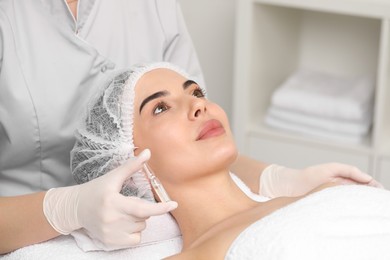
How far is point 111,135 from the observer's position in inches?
65.6

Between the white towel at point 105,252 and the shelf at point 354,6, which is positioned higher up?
the shelf at point 354,6

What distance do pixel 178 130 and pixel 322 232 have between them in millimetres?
369

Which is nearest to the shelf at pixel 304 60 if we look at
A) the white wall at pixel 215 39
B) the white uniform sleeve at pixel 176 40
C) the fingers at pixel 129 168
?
the white wall at pixel 215 39

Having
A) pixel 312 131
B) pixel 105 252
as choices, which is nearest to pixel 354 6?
pixel 312 131

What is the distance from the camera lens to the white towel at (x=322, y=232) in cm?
143

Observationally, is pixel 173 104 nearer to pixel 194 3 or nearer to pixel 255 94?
pixel 255 94

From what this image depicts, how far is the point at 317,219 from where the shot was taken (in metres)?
1.48

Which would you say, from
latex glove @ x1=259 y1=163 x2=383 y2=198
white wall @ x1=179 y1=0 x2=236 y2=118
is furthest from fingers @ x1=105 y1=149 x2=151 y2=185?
white wall @ x1=179 y1=0 x2=236 y2=118

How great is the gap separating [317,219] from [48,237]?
0.56 metres

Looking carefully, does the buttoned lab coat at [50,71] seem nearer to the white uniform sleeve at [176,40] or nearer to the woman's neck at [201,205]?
the white uniform sleeve at [176,40]

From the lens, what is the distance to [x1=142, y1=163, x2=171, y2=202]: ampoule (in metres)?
1.64

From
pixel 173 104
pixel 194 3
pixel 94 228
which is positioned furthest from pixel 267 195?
pixel 194 3

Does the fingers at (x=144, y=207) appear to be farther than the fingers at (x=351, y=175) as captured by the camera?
No

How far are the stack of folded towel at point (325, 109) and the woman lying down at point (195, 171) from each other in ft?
3.37
